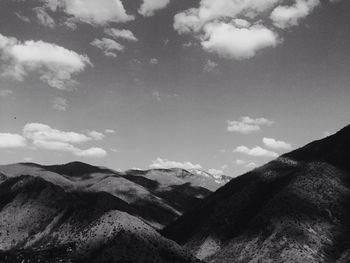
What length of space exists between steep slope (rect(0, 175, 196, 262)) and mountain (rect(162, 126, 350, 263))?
2369 centimetres

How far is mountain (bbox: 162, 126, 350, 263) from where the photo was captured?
106 metres

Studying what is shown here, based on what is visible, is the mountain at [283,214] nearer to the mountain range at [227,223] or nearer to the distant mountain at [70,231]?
the mountain range at [227,223]

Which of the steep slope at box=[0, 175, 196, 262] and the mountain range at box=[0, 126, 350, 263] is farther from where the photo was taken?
the mountain range at box=[0, 126, 350, 263]

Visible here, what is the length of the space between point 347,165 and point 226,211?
127 ft

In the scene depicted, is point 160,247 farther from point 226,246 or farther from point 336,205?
point 336,205

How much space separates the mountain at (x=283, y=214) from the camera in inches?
4168

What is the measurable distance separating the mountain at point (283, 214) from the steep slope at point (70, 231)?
77.7ft

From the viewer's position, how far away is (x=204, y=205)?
530ft

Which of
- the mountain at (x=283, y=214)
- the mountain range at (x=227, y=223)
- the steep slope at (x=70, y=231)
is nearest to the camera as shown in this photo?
the steep slope at (x=70, y=231)

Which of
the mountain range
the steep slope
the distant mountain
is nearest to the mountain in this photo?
the mountain range

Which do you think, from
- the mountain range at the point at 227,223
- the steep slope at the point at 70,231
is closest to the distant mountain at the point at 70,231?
the steep slope at the point at 70,231

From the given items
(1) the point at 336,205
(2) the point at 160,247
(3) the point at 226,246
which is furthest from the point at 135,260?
(1) the point at 336,205

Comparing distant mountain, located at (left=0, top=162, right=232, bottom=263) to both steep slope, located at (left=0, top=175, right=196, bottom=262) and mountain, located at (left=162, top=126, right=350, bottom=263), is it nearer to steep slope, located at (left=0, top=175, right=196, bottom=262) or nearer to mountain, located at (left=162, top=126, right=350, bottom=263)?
steep slope, located at (left=0, top=175, right=196, bottom=262)

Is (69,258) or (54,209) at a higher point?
(54,209)
